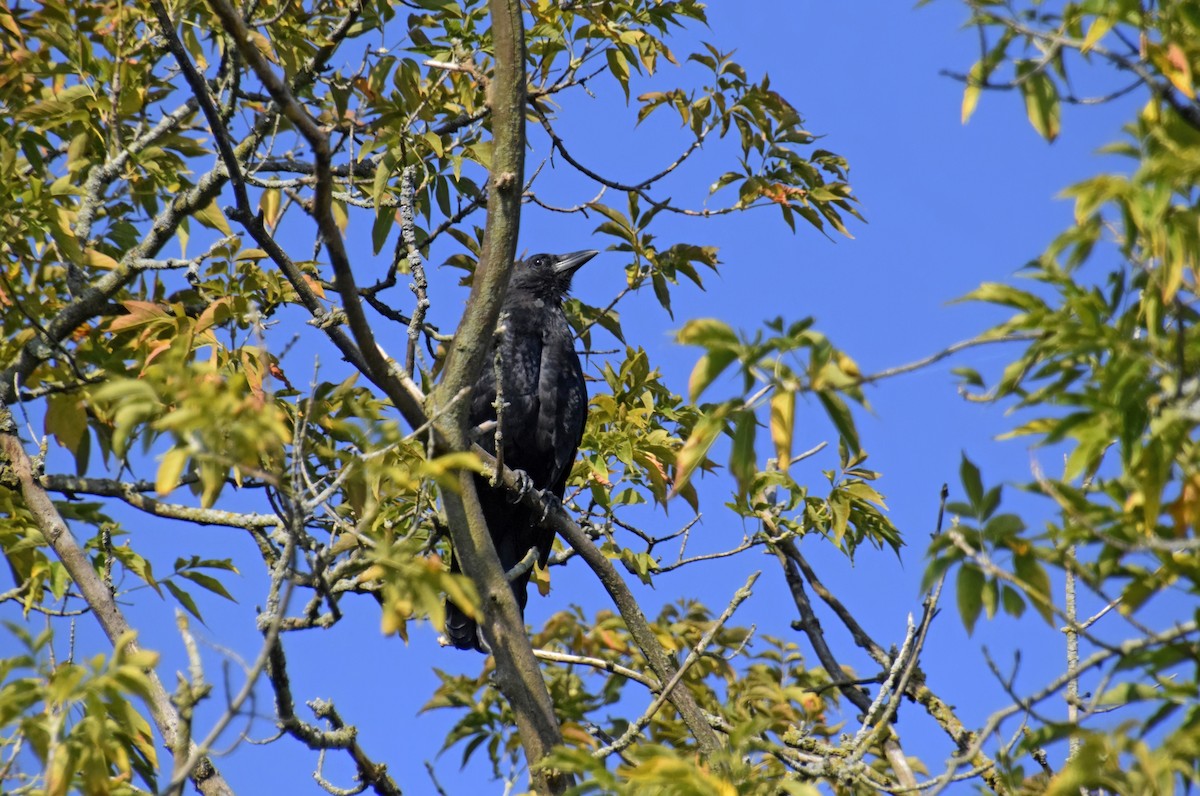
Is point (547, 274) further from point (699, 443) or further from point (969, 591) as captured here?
point (969, 591)

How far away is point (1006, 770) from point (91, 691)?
164 centimetres

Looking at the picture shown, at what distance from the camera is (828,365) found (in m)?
1.87

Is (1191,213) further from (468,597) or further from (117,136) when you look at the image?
(117,136)

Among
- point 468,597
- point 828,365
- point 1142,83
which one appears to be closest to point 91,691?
→ point 468,597

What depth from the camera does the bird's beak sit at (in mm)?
6129

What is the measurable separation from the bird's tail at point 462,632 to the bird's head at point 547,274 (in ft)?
5.36

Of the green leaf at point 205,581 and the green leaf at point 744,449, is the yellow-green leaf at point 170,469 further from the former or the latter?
the green leaf at point 205,581

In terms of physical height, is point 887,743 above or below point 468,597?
above

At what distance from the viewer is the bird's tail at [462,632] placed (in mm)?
5359

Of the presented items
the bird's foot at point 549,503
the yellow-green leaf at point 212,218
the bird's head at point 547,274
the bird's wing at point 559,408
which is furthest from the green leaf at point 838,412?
the bird's head at point 547,274

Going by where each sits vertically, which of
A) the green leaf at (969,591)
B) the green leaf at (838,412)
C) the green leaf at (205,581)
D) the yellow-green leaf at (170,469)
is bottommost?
the green leaf at (969,591)

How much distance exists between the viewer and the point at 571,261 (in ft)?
20.2

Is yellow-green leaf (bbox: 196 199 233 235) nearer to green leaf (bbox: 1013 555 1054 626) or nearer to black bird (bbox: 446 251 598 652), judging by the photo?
black bird (bbox: 446 251 598 652)

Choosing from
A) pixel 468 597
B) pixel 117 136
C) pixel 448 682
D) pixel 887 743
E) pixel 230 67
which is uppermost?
pixel 230 67
